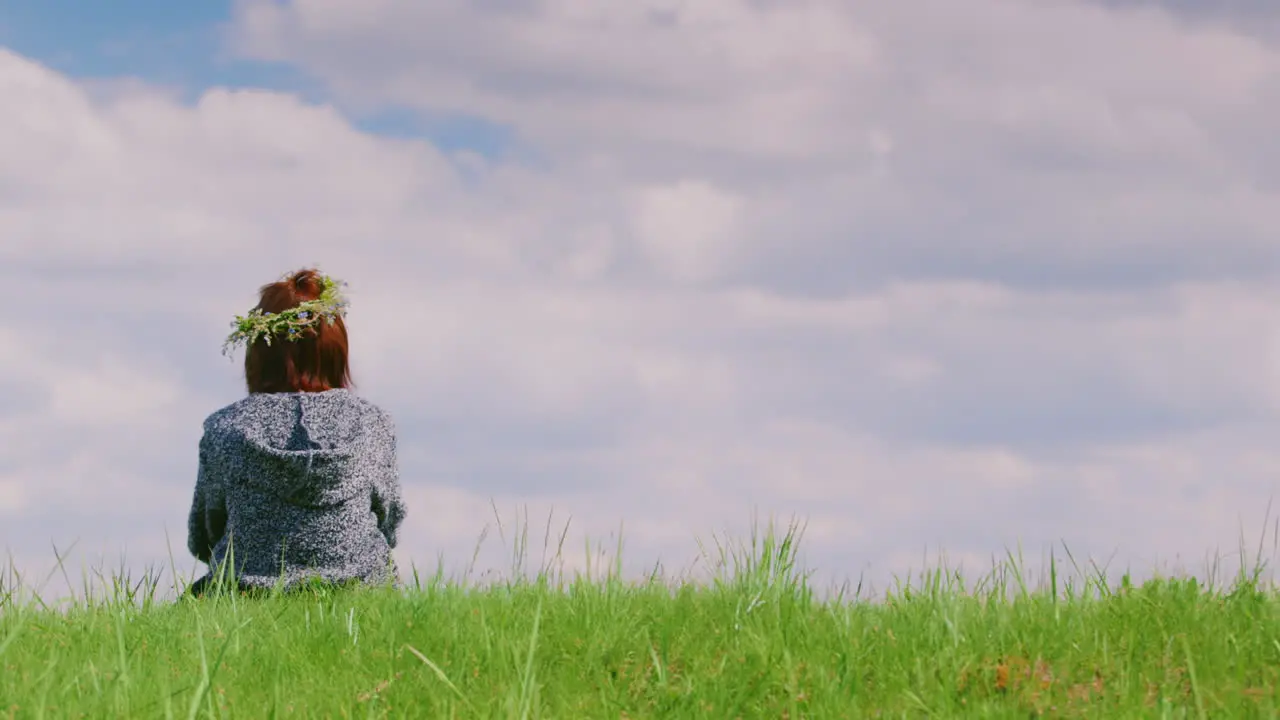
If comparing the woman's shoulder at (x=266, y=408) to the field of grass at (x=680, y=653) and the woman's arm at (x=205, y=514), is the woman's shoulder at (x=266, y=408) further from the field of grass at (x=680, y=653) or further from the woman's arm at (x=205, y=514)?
the field of grass at (x=680, y=653)

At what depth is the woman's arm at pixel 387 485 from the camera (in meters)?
7.36

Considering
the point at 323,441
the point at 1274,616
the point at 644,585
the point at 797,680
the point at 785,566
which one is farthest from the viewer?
the point at 323,441

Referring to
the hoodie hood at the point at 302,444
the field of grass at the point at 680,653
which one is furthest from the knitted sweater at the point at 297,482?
the field of grass at the point at 680,653

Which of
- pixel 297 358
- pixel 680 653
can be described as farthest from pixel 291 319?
pixel 680 653

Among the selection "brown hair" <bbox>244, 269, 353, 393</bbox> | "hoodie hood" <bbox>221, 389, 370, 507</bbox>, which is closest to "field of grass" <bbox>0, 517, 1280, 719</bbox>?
"hoodie hood" <bbox>221, 389, 370, 507</bbox>

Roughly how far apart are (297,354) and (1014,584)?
421cm

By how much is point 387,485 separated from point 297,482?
1.97 ft

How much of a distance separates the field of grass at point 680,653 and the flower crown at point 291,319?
2137 millimetres

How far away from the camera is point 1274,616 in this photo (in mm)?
4672

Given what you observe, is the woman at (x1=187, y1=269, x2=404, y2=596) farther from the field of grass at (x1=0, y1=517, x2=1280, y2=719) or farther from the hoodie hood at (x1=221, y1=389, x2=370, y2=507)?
the field of grass at (x1=0, y1=517, x2=1280, y2=719)

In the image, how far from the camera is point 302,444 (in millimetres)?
7066

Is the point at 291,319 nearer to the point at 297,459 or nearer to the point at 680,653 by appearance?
the point at 297,459

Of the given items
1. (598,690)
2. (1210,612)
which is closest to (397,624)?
(598,690)

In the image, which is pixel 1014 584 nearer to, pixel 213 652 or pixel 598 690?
pixel 598 690
